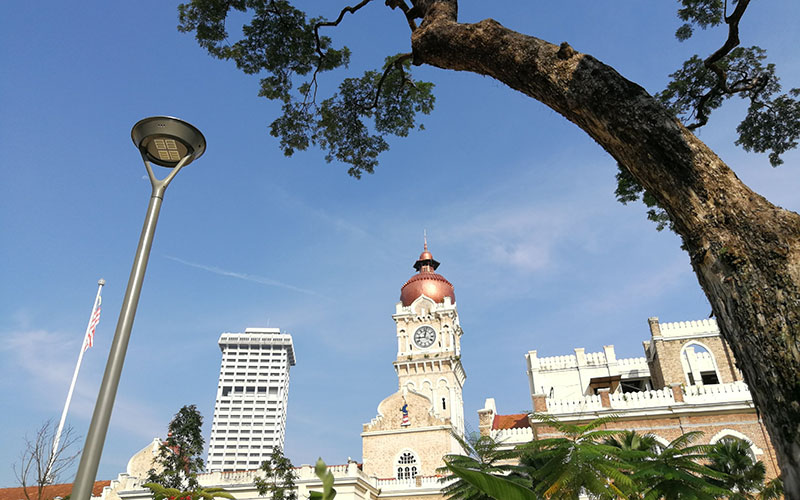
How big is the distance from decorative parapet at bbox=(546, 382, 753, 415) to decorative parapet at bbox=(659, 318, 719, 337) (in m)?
4.00

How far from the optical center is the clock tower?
1385 inches

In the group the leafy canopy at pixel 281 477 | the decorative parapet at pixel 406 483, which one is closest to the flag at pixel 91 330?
the leafy canopy at pixel 281 477

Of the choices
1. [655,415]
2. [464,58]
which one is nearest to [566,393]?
[655,415]

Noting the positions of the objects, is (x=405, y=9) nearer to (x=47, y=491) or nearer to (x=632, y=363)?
(x=632, y=363)

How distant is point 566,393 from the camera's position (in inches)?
1410

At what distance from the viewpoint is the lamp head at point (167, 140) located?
575cm

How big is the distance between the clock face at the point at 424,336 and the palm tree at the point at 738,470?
1245 inches

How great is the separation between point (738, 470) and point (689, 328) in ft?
50.3

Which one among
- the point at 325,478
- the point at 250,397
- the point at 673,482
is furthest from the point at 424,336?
the point at 250,397

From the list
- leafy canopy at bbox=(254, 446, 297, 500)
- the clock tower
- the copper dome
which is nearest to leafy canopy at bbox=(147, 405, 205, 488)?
leafy canopy at bbox=(254, 446, 297, 500)

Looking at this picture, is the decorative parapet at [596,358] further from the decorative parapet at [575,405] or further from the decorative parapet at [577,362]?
the decorative parapet at [575,405]

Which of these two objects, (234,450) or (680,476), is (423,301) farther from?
(234,450)

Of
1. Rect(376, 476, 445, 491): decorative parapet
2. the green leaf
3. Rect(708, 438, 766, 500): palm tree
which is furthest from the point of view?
Rect(376, 476, 445, 491): decorative parapet

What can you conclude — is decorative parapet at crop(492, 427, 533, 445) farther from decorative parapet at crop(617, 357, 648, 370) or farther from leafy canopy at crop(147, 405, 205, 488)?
leafy canopy at crop(147, 405, 205, 488)
